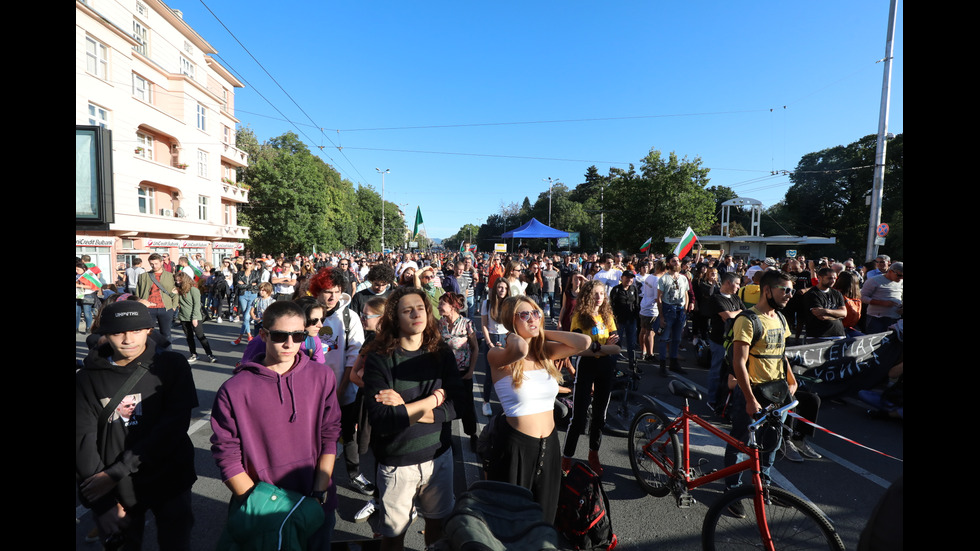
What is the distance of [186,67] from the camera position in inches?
1155

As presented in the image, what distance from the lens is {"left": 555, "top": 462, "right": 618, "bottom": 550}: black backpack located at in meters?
2.83

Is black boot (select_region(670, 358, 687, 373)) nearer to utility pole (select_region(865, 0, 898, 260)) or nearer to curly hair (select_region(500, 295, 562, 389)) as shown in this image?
curly hair (select_region(500, 295, 562, 389))

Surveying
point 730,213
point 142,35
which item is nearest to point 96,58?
point 142,35

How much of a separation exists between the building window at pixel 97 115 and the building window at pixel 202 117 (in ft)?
31.1

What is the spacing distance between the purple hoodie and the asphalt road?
1.34 meters

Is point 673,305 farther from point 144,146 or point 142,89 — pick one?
point 142,89

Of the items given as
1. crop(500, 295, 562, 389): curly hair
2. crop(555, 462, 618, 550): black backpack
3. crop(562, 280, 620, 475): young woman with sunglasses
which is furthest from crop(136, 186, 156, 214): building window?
crop(555, 462, 618, 550): black backpack

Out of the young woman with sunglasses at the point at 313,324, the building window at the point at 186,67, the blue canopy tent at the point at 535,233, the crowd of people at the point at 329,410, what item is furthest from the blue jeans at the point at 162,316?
the building window at the point at 186,67

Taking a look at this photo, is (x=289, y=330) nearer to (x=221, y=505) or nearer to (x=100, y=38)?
(x=221, y=505)

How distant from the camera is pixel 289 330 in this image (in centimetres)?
212

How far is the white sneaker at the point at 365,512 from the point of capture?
3332 mm
